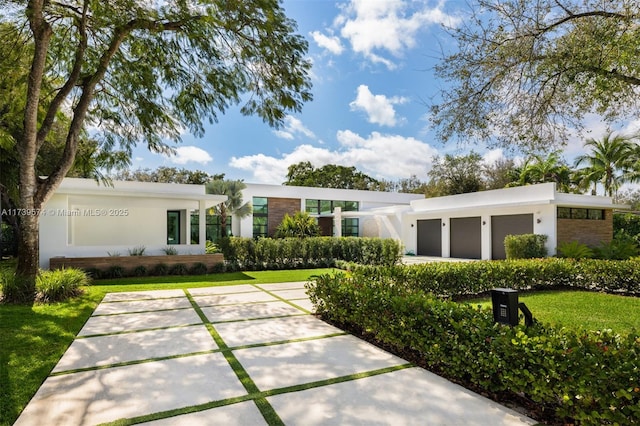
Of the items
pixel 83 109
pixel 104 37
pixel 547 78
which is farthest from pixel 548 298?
pixel 104 37

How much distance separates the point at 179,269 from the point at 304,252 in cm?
519

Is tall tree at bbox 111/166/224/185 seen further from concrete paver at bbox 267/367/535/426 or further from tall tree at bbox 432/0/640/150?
concrete paver at bbox 267/367/535/426

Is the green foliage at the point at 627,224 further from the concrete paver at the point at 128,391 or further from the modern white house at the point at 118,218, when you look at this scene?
the concrete paver at the point at 128,391

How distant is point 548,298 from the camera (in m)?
8.56

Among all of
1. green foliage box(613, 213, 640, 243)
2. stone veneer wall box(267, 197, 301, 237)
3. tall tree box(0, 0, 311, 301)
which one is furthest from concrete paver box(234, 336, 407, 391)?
green foliage box(613, 213, 640, 243)

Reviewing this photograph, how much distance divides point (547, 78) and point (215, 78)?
286 inches

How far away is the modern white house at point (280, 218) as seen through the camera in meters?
13.5

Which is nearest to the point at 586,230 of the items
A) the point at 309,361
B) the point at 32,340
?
the point at 309,361

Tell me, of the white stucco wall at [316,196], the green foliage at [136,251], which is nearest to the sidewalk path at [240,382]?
the green foliage at [136,251]

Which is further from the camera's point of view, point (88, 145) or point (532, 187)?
point (532, 187)

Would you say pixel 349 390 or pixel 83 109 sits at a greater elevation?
pixel 83 109

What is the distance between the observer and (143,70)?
31.2ft

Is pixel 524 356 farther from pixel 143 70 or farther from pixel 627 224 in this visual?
pixel 627 224

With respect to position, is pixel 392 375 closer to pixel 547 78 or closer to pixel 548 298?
pixel 547 78
